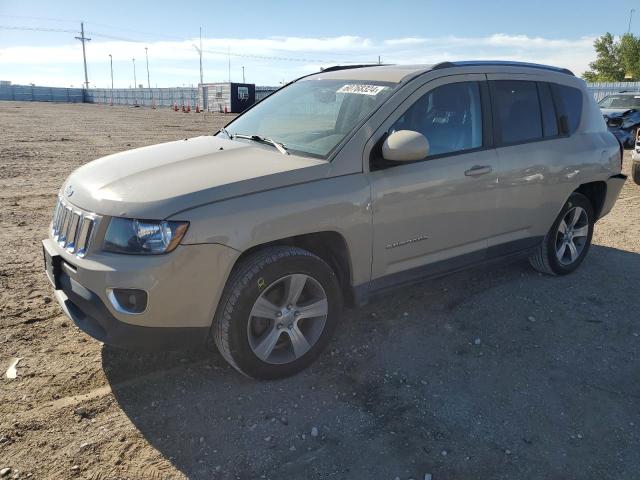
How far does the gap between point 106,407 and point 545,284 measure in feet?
12.8

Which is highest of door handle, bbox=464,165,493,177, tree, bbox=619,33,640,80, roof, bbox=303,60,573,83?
tree, bbox=619,33,640,80

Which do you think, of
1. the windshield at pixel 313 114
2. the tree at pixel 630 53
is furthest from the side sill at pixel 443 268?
the tree at pixel 630 53

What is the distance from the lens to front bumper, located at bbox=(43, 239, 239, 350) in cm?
277

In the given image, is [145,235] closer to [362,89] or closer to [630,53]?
[362,89]

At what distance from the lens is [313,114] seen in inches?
161

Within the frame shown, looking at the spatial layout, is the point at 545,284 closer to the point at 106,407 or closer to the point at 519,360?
the point at 519,360

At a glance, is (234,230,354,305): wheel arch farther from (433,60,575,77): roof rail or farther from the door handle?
(433,60,575,77): roof rail

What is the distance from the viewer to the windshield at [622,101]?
53.1 ft

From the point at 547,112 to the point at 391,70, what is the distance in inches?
62.0

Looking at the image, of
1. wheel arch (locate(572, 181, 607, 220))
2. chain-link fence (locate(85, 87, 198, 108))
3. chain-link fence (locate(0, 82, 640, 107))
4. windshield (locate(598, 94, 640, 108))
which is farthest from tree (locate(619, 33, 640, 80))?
wheel arch (locate(572, 181, 607, 220))

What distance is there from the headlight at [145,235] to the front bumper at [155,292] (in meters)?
0.04

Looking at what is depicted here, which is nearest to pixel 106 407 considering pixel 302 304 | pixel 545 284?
pixel 302 304

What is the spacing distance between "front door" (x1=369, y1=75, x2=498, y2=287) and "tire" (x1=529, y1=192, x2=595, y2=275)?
1077 mm

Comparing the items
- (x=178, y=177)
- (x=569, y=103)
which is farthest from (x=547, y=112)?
(x=178, y=177)
